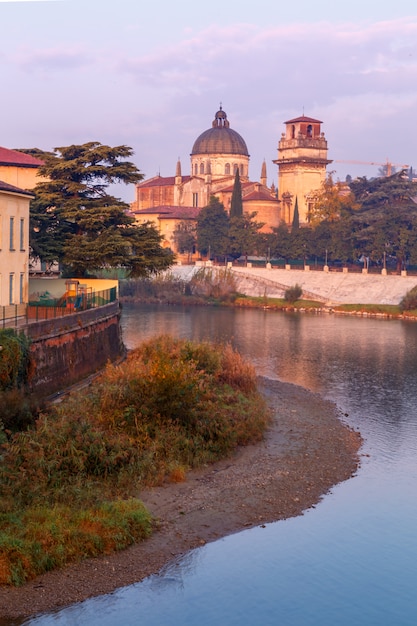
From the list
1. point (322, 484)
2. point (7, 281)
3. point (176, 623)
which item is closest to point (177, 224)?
point (7, 281)

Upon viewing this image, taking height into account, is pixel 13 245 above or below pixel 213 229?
below

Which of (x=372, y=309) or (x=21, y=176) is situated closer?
(x=21, y=176)

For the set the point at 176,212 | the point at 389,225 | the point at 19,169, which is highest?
the point at 176,212

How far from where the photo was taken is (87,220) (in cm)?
4888

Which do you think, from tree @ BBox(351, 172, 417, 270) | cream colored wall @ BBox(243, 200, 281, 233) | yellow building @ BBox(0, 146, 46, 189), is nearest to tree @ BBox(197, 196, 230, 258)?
cream colored wall @ BBox(243, 200, 281, 233)

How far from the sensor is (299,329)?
73.5 m

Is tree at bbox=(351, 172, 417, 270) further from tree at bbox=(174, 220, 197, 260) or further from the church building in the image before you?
tree at bbox=(174, 220, 197, 260)

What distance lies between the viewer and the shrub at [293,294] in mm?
101188

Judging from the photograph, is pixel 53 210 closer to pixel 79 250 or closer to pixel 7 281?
pixel 79 250

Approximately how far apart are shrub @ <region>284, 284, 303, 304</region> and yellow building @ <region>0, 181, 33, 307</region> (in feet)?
206

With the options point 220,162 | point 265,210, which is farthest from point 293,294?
point 220,162

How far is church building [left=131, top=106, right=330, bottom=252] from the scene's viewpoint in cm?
13662

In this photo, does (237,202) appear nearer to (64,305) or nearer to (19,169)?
(19,169)

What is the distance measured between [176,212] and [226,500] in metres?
113
